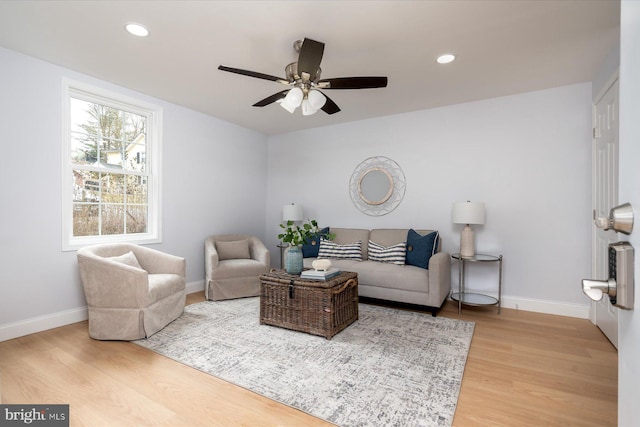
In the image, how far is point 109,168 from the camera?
361cm

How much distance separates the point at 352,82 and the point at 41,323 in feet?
11.7

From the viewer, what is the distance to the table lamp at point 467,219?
11.5ft

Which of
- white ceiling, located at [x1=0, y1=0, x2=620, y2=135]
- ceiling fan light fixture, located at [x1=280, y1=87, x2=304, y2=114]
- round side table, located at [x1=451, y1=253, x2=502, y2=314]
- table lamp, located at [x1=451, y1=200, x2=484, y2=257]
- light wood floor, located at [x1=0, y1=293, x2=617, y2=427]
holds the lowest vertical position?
light wood floor, located at [x1=0, y1=293, x2=617, y2=427]

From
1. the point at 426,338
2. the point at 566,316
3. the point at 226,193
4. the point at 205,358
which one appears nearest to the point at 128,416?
the point at 205,358

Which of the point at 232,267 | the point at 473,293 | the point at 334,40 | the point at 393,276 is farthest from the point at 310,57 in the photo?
the point at 473,293

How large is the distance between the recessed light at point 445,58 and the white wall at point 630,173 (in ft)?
7.83

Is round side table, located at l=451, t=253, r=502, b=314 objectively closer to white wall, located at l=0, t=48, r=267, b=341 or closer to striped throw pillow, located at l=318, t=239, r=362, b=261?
striped throw pillow, located at l=318, t=239, r=362, b=261

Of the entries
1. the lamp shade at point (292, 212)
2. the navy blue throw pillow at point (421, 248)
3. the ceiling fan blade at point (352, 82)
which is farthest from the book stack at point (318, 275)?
the lamp shade at point (292, 212)

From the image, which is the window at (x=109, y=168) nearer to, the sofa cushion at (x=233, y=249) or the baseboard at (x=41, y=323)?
the baseboard at (x=41, y=323)

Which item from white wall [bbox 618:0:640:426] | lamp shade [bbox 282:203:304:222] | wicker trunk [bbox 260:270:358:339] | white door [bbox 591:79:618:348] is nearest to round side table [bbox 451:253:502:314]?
white door [bbox 591:79:618:348]

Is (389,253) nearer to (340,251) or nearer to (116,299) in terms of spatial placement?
(340,251)

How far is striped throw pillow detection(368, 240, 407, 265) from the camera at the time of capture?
12.6 feet

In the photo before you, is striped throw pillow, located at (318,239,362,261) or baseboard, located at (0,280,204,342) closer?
baseboard, located at (0,280,204,342)

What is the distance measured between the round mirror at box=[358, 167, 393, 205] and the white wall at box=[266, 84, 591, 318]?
0.79 feet
